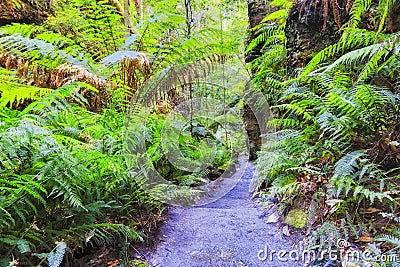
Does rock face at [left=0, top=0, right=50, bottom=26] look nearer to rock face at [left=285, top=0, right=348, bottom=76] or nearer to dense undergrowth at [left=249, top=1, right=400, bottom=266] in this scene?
rock face at [left=285, top=0, right=348, bottom=76]

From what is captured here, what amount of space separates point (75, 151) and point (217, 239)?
127cm

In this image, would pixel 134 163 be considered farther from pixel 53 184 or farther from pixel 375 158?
pixel 375 158

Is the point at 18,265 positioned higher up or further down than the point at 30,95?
further down

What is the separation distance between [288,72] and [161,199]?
8.01 feet

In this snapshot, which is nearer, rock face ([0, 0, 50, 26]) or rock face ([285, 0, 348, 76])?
rock face ([285, 0, 348, 76])

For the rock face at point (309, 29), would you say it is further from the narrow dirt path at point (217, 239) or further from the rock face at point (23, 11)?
the rock face at point (23, 11)

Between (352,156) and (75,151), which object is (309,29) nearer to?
(352,156)

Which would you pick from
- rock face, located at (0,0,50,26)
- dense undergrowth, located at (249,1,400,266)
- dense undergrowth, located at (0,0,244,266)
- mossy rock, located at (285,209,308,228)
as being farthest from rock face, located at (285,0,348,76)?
rock face, located at (0,0,50,26)

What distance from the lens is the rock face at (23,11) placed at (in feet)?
12.7

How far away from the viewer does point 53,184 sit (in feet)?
4.89

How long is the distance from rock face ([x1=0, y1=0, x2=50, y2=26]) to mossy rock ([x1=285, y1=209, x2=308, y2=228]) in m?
4.70

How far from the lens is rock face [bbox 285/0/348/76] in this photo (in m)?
2.92

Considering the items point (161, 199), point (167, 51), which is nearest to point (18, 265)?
point (161, 199)

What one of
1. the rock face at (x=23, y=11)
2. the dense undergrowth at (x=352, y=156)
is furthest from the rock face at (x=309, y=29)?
the rock face at (x=23, y=11)
